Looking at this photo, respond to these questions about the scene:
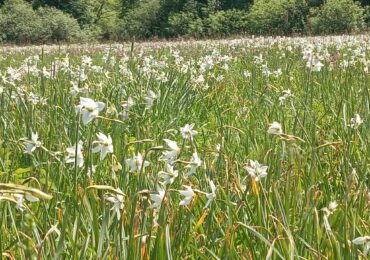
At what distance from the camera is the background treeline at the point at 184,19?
77.3ft

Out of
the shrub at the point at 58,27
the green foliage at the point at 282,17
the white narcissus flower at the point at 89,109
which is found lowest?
the shrub at the point at 58,27

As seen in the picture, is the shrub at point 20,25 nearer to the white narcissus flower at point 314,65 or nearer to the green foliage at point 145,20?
the green foliage at point 145,20

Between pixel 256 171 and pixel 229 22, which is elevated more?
pixel 256 171

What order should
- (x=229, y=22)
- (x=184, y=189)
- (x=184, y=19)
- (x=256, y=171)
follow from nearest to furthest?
(x=256, y=171)
(x=184, y=189)
(x=229, y=22)
(x=184, y=19)

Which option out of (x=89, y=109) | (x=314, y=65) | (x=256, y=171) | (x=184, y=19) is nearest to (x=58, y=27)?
(x=184, y=19)

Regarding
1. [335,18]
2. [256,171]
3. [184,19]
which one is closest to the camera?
[256,171]

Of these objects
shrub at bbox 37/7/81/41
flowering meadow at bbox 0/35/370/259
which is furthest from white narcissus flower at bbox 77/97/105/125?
shrub at bbox 37/7/81/41

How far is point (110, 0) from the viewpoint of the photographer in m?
65.1

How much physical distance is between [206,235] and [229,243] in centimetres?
25

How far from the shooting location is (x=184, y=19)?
43.0 m

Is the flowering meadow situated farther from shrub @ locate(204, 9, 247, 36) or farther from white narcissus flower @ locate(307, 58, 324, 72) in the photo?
shrub @ locate(204, 9, 247, 36)

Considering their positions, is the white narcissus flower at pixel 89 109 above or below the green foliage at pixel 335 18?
above

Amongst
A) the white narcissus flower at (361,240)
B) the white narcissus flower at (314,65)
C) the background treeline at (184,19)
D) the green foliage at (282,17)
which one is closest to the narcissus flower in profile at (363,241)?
the white narcissus flower at (361,240)

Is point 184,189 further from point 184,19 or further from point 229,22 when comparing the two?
point 184,19
